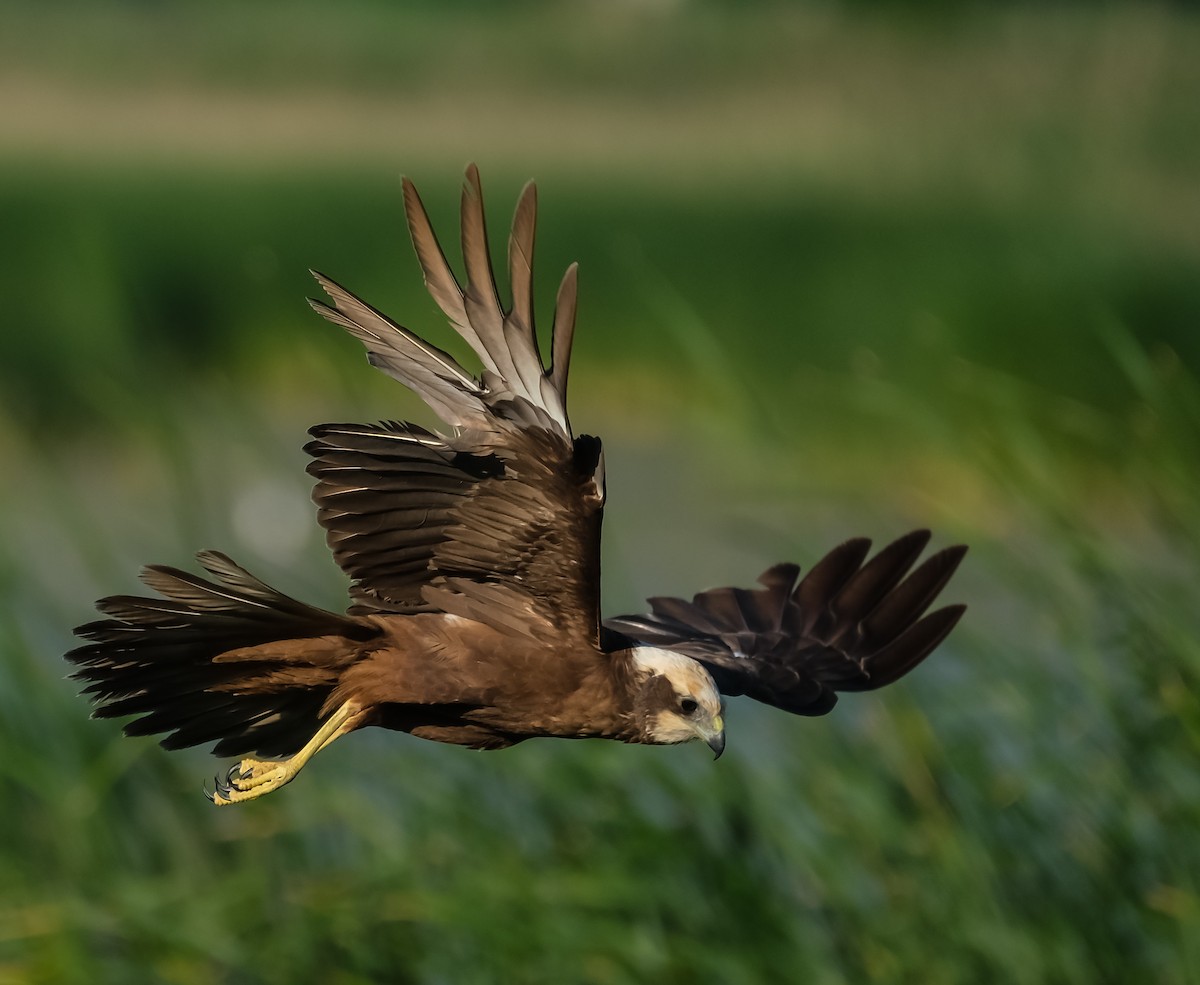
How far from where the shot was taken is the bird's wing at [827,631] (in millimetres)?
2312

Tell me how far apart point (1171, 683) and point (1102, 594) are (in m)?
0.22

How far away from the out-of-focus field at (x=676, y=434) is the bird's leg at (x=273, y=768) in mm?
1319

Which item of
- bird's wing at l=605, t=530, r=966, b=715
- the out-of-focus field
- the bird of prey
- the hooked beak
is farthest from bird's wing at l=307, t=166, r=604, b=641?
the out-of-focus field

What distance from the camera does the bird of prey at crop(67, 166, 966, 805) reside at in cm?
143

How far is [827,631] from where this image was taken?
2.59 m

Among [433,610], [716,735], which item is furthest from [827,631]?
[433,610]

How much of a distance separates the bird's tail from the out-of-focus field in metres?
1.25

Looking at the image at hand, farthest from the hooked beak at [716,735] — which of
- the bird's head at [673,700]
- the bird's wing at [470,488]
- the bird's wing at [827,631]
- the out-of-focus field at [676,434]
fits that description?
the out-of-focus field at [676,434]

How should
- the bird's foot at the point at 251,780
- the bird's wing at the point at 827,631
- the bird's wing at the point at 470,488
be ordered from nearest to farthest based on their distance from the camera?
the bird's foot at the point at 251,780 < the bird's wing at the point at 470,488 < the bird's wing at the point at 827,631

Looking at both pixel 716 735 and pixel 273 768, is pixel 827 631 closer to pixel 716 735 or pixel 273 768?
pixel 716 735

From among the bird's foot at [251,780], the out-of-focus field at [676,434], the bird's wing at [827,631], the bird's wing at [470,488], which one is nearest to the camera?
the bird's foot at [251,780]

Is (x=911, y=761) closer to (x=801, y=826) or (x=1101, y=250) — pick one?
(x=801, y=826)

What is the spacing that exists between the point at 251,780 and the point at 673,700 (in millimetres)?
320

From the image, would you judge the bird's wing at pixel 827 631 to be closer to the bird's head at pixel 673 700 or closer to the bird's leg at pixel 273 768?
the bird's head at pixel 673 700
